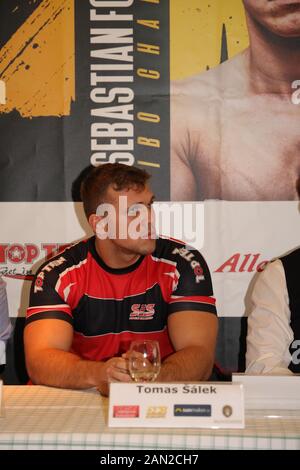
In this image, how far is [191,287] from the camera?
2.31m

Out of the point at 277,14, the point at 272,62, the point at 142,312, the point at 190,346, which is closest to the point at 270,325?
the point at 190,346

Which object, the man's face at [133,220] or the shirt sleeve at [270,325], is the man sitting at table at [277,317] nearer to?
the shirt sleeve at [270,325]

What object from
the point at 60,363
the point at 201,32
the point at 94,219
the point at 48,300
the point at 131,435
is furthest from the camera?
the point at 201,32

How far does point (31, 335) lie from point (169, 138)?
1.19m

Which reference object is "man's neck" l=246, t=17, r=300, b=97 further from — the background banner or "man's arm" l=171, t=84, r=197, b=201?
"man's arm" l=171, t=84, r=197, b=201

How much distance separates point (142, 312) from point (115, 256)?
229 millimetres

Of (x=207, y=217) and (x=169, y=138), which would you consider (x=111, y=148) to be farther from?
(x=207, y=217)

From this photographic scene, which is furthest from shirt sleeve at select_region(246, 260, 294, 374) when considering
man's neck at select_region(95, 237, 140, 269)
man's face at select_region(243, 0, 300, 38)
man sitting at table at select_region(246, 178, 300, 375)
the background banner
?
man's face at select_region(243, 0, 300, 38)

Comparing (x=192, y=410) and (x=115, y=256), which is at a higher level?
(x=115, y=256)

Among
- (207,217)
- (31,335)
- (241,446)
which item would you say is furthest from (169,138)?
(241,446)

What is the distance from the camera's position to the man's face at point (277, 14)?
2930mm

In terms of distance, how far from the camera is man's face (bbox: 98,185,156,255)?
2301mm

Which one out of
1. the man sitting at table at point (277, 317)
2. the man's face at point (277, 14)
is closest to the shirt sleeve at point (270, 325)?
the man sitting at table at point (277, 317)

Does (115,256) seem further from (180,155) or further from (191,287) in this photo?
(180,155)
